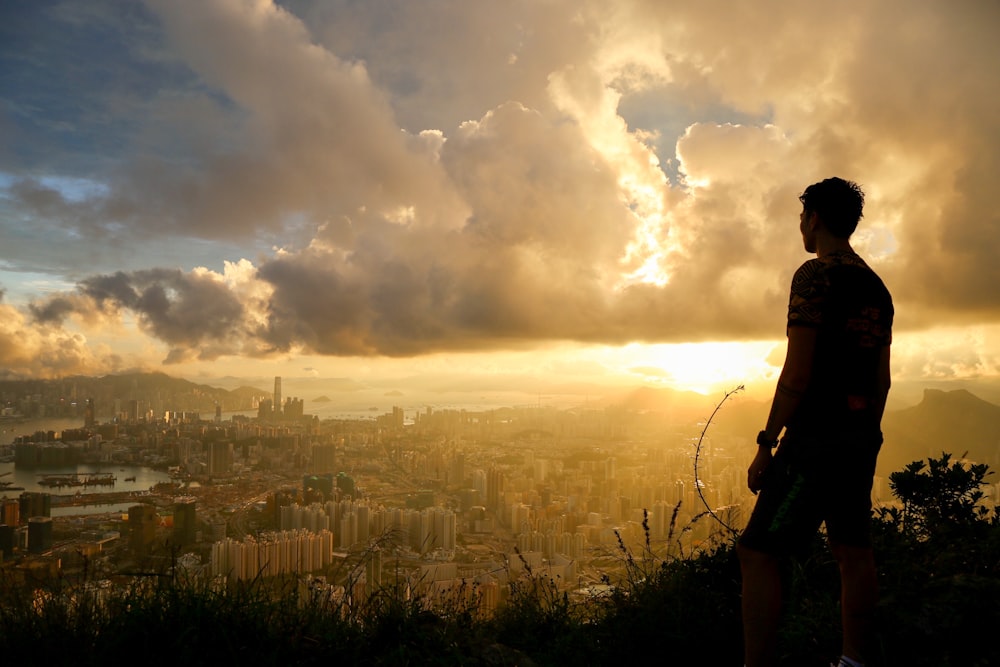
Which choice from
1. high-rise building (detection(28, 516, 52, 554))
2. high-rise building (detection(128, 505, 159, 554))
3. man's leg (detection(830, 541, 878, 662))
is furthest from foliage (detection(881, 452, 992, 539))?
high-rise building (detection(28, 516, 52, 554))

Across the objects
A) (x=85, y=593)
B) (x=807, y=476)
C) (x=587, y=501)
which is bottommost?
(x=587, y=501)

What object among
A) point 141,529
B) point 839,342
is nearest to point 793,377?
point 839,342

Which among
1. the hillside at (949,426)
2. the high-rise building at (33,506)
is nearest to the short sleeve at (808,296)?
the hillside at (949,426)

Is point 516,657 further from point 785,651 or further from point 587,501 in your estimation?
point 587,501

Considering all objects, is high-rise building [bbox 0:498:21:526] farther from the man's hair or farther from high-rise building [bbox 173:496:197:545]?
the man's hair

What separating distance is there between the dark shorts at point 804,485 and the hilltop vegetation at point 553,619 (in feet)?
2.74

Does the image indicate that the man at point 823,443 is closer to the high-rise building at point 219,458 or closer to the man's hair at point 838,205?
the man's hair at point 838,205

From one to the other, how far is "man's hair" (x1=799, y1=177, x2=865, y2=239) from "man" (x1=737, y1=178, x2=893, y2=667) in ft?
0.62

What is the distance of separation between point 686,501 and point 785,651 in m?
6.69

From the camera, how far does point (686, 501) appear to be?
9500mm

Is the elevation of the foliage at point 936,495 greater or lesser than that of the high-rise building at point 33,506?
greater

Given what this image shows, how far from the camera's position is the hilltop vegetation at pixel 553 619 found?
2727mm

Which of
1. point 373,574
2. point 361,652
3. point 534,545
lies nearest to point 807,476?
point 361,652

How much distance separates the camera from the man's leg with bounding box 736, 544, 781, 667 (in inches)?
94.5
